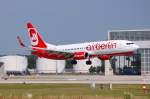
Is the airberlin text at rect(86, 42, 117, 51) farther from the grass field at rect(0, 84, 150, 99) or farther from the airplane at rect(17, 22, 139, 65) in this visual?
the grass field at rect(0, 84, 150, 99)

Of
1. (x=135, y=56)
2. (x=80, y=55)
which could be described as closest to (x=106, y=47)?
(x=80, y=55)

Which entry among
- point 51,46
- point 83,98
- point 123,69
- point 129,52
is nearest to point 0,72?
point 123,69

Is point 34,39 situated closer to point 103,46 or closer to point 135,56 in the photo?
point 103,46

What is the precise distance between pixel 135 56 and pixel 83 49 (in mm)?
66812

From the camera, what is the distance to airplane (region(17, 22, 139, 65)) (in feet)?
385

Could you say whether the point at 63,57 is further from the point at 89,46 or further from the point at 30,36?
the point at 30,36

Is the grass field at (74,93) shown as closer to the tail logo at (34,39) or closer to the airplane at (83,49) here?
the airplane at (83,49)

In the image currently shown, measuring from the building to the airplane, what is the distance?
54.4 meters

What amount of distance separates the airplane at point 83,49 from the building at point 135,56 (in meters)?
54.4

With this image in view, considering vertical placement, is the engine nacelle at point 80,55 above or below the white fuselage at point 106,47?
below

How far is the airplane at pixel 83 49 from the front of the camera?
385 ft

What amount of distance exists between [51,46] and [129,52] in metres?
17.9

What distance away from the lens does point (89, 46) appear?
121375 millimetres

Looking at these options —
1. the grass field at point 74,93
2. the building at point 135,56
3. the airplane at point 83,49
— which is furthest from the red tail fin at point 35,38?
the building at point 135,56
